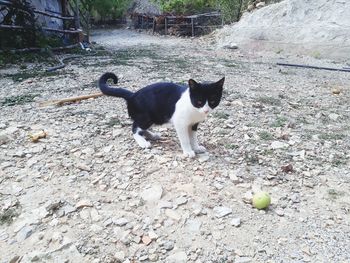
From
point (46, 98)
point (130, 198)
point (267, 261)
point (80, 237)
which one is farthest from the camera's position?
point (46, 98)

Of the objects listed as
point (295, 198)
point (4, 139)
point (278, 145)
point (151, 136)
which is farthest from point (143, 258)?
point (4, 139)

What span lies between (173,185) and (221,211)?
0.48 m

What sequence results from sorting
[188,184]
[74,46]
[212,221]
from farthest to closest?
[74,46] → [188,184] → [212,221]

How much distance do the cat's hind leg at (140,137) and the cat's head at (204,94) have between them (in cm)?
71

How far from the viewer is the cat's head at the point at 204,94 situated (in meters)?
2.91

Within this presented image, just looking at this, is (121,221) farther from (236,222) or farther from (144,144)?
(144,144)

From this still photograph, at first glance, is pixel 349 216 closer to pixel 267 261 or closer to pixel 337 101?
pixel 267 261

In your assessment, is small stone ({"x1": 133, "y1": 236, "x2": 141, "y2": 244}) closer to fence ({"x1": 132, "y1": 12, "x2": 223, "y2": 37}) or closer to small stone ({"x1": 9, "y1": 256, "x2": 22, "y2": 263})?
small stone ({"x1": 9, "y1": 256, "x2": 22, "y2": 263})

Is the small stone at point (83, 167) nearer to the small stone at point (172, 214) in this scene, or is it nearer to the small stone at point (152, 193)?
the small stone at point (152, 193)

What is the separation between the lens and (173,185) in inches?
110

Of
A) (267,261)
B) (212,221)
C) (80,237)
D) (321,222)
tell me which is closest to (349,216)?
(321,222)

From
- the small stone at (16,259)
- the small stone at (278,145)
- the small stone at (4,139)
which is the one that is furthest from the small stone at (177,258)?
the small stone at (4,139)

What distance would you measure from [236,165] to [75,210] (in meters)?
1.50

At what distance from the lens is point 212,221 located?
7.91ft
